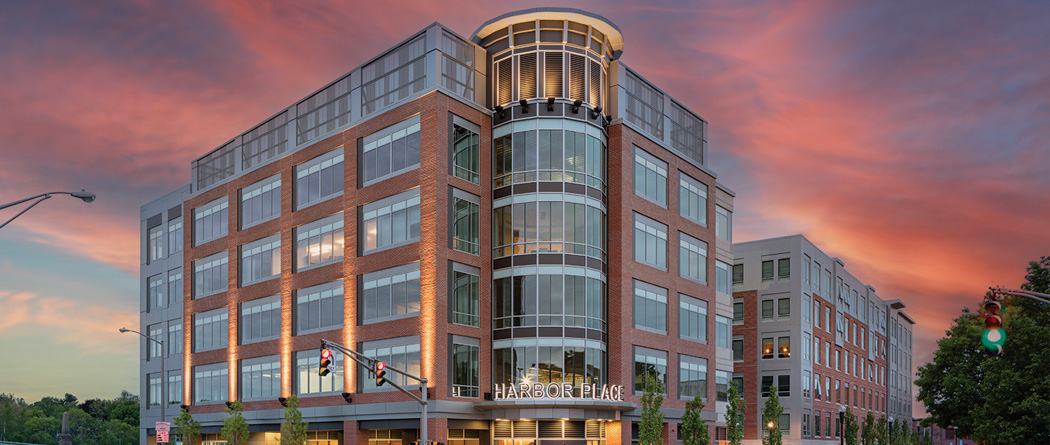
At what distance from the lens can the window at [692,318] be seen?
60.5 meters

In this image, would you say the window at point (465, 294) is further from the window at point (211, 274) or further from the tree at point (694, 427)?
the window at point (211, 274)

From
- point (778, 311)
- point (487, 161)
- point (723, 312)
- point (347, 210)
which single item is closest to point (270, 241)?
point (347, 210)

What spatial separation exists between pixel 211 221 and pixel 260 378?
1446cm

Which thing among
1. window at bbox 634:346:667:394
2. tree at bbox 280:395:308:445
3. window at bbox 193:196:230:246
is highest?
window at bbox 193:196:230:246

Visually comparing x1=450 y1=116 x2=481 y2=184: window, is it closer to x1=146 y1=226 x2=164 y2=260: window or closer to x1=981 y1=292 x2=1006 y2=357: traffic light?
x1=981 y1=292 x2=1006 y2=357: traffic light

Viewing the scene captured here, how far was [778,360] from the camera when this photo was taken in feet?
283

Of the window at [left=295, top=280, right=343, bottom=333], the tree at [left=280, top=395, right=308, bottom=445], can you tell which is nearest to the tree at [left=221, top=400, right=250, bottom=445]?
the tree at [left=280, top=395, right=308, bottom=445]

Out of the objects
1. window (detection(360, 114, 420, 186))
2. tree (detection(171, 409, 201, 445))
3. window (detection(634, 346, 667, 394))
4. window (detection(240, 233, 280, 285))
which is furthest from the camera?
tree (detection(171, 409, 201, 445))

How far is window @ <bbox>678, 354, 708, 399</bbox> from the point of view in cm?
5969

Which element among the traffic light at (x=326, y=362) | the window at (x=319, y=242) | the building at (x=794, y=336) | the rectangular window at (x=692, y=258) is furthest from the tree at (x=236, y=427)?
the building at (x=794, y=336)

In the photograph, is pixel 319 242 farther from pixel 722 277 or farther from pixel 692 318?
pixel 722 277

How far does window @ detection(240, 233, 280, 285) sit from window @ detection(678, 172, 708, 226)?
26.5m

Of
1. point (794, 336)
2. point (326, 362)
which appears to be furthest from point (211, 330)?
point (794, 336)

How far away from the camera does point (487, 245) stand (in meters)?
52.5
